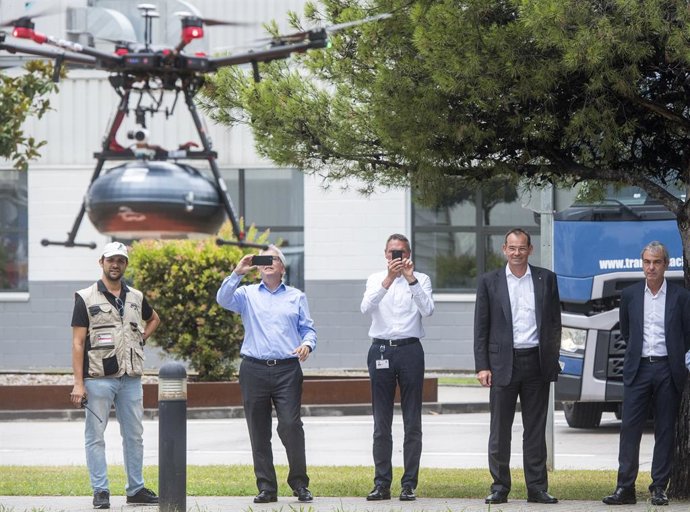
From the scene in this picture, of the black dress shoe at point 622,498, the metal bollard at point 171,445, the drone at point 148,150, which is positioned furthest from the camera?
the black dress shoe at point 622,498

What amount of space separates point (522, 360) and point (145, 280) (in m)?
9.88

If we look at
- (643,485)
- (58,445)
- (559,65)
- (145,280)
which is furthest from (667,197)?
(145,280)

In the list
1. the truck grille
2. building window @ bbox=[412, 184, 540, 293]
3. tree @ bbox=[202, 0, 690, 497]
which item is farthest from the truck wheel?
building window @ bbox=[412, 184, 540, 293]

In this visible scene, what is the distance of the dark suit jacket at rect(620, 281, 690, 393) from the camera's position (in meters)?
9.59

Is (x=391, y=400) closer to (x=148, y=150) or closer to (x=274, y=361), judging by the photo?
(x=274, y=361)

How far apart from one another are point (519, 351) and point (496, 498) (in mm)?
1027

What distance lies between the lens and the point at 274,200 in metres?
24.9

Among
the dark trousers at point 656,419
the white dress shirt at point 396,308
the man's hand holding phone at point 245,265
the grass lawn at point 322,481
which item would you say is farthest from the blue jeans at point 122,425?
the dark trousers at point 656,419

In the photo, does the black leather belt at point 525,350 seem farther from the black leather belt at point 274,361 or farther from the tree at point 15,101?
the tree at point 15,101

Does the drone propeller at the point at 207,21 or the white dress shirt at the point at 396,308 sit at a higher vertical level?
the drone propeller at the point at 207,21

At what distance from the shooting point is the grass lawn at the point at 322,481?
10.5 metres

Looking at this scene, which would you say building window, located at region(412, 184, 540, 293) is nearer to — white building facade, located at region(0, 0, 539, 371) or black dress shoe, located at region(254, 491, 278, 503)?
white building facade, located at region(0, 0, 539, 371)

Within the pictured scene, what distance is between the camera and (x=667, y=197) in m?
9.89

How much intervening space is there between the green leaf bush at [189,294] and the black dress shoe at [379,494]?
29.3ft
